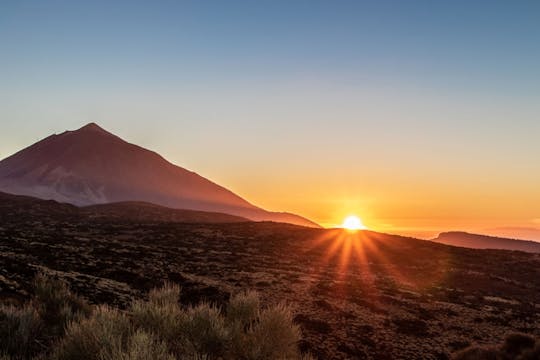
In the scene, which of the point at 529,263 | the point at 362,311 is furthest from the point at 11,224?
the point at 529,263

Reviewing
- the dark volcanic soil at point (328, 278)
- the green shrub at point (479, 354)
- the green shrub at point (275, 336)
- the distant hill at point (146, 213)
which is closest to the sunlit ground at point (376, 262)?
the dark volcanic soil at point (328, 278)

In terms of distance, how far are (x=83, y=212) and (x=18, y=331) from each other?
72.5 m

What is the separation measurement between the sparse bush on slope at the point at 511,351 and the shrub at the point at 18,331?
13.5 m

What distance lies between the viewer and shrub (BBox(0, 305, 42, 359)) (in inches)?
357

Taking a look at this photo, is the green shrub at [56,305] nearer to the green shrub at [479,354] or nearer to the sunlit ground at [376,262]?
the green shrub at [479,354]

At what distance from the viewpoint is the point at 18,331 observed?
9.42 meters

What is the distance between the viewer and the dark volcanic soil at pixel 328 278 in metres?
18.9

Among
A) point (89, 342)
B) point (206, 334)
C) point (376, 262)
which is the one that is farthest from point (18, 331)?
point (376, 262)

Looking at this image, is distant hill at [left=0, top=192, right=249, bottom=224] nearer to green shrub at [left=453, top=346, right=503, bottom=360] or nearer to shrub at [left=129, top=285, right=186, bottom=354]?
shrub at [left=129, top=285, right=186, bottom=354]

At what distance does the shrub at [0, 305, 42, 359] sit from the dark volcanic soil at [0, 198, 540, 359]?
2.95 meters

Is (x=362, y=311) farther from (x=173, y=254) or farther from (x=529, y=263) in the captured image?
(x=529, y=263)

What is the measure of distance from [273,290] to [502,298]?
1752 centimetres

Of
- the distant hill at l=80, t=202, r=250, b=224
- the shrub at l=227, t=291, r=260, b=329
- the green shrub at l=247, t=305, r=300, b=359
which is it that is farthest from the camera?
the distant hill at l=80, t=202, r=250, b=224

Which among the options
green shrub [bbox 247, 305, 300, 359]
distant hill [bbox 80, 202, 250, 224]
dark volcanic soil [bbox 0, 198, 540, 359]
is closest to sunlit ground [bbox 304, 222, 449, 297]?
dark volcanic soil [bbox 0, 198, 540, 359]
